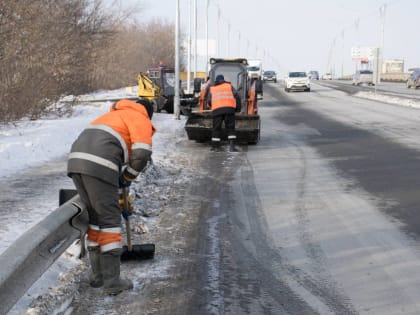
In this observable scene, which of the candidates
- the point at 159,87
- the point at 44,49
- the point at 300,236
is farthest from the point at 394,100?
the point at 300,236

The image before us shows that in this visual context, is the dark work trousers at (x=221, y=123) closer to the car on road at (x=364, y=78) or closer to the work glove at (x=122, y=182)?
the work glove at (x=122, y=182)

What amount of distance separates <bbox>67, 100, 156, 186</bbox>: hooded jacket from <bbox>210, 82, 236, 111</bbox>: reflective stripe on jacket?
920 centimetres

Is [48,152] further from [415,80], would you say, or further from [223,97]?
[415,80]

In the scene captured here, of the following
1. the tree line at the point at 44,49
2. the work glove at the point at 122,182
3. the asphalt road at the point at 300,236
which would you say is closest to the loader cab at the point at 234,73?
the asphalt road at the point at 300,236

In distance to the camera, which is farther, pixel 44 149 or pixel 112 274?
pixel 44 149

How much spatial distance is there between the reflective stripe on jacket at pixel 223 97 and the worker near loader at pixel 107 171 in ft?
30.3

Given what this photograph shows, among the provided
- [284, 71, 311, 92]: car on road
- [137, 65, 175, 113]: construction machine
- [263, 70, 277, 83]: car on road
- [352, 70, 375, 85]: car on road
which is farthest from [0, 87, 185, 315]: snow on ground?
[263, 70, 277, 83]: car on road

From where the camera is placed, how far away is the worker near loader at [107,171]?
4711 millimetres

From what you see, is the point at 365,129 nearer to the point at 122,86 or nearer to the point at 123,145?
the point at 123,145

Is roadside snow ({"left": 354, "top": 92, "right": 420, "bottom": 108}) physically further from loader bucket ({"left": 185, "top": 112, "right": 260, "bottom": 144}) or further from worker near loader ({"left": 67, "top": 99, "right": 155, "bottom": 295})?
worker near loader ({"left": 67, "top": 99, "right": 155, "bottom": 295})

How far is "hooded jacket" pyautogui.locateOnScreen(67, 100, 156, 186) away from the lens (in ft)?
15.4

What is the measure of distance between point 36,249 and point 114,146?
1.09 meters

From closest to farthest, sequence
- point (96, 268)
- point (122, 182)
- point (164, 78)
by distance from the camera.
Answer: point (96, 268) < point (122, 182) < point (164, 78)

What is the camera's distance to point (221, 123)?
14312 mm
